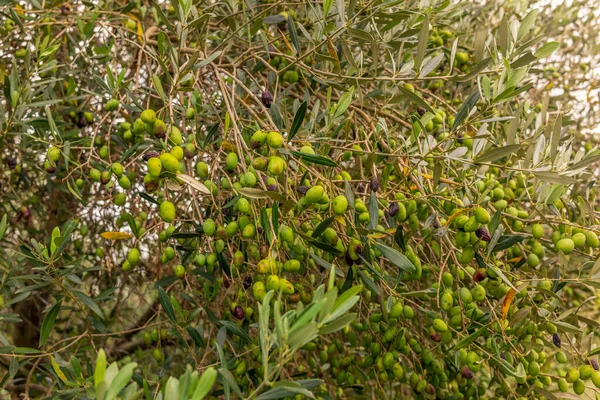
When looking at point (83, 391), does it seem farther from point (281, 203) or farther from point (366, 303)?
point (366, 303)

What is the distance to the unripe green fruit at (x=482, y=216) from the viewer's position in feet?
4.51

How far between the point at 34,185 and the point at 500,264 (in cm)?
229

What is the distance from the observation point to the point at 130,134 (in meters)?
1.92

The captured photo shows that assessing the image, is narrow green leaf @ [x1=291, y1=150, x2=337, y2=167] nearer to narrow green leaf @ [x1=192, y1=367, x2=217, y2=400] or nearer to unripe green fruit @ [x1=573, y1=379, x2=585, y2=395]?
narrow green leaf @ [x1=192, y1=367, x2=217, y2=400]

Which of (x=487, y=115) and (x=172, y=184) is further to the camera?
(x=487, y=115)

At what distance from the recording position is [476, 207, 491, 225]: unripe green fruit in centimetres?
138

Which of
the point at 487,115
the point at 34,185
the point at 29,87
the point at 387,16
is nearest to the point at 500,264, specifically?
the point at 487,115

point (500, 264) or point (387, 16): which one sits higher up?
point (387, 16)

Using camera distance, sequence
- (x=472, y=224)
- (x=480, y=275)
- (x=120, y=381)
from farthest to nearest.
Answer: (x=480, y=275), (x=472, y=224), (x=120, y=381)

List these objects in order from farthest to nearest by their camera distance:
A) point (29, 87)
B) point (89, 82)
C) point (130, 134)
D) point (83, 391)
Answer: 1. point (89, 82)
2. point (130, 134)
3. point (29, 87)
4. point (83, 391)

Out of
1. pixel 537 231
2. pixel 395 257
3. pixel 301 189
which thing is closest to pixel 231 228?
pixel 301 189

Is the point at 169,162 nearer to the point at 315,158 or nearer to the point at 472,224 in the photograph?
the point at 315,158

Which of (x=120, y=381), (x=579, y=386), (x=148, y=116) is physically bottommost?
(x=579, y=386)

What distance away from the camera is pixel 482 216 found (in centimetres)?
138
